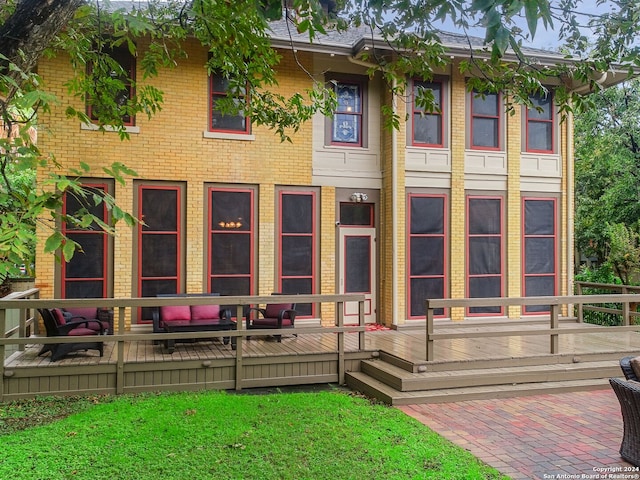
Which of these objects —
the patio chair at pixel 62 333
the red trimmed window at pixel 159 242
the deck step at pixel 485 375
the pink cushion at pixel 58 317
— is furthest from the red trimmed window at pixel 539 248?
the pink cushion at pixel 58 317

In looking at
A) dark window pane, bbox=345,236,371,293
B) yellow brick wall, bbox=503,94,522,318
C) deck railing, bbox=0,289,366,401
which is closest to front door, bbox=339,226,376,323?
dark window pane, bbox=345,236,371,293

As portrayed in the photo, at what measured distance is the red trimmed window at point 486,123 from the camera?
12.5 m

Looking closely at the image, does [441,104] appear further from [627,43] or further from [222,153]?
[627,43]

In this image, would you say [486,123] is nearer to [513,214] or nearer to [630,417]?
[513,214]

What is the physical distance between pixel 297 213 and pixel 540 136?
6.61m

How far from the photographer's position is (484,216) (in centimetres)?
1255

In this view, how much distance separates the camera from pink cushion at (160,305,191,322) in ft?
31.0

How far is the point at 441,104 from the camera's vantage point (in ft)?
40.2

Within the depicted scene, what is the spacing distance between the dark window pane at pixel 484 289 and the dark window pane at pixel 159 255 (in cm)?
694

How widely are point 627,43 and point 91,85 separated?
6.98 meters

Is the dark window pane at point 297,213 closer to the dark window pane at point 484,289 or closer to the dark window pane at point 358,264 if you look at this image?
the dark window pane at point 358,264

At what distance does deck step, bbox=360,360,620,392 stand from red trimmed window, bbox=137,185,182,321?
4640 mm

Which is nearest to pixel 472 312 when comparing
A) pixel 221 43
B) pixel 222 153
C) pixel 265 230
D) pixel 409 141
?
pixel 409 141

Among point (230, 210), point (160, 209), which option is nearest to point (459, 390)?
point (230, 210)
